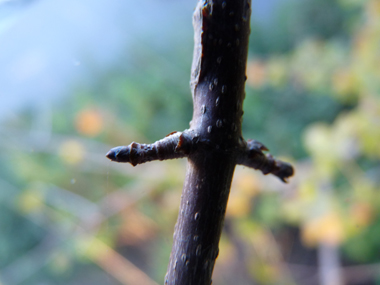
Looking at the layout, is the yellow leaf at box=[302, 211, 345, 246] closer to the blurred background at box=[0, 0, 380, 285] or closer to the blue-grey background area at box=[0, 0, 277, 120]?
the blurred background at box=[0, 0, 380, 285]

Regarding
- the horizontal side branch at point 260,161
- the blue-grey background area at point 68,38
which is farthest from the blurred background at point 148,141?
the horizontal side branch at point 260,161

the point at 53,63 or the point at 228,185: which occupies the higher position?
the point at 53,63

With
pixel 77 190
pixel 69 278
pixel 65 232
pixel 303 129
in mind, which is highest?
pixel 303 129

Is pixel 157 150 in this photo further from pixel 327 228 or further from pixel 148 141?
pixel 327 228

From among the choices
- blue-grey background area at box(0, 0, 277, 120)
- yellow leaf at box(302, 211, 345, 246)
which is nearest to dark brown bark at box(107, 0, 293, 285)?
blue-grey background area at box(0, 0, 277, 120)

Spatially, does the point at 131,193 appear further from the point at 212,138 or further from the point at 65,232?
the point at 212,138

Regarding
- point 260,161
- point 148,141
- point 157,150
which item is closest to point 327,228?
point 148,141

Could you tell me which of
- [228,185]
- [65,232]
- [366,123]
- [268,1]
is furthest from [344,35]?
[65,232]

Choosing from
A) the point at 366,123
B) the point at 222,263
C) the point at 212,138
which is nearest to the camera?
the point at 212,138
